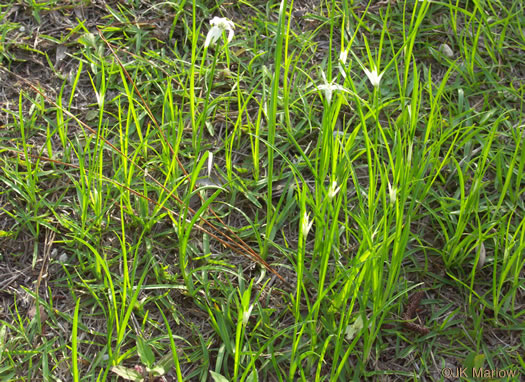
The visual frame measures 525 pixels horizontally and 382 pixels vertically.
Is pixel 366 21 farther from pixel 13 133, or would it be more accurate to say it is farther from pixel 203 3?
pixel 13 133

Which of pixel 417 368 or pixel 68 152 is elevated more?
pixel 68 152

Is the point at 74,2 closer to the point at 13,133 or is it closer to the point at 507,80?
the point at 13,133

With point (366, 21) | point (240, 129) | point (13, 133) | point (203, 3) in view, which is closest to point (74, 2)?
point (203, 3)

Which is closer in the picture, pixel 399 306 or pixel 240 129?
pixel 399 306

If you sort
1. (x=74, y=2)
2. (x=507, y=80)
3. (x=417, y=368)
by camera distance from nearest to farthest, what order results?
(x=417, y=368) < (x=507, y=80) < (x=74, y=2)

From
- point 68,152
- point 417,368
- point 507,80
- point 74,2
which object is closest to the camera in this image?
point 417,368

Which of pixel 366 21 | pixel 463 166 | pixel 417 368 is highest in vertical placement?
pixel 366 21
